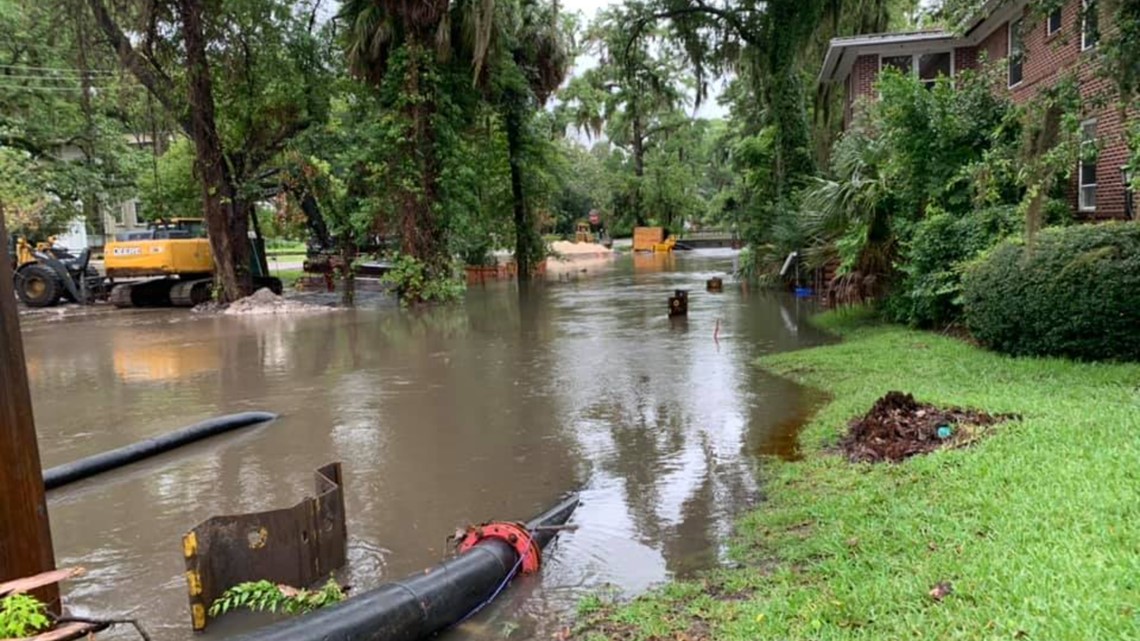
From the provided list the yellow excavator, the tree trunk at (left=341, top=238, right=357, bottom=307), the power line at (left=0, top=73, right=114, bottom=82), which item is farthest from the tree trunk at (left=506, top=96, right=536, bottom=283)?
the power line at (left=0, top=73, right=114, bottom=82)

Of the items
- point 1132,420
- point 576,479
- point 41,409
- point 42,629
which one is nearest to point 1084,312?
point 1132,420

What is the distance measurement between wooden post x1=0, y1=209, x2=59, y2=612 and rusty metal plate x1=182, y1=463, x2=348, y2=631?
0.95 meters

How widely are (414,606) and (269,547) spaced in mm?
1003

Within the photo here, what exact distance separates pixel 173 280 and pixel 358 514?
18.8 m

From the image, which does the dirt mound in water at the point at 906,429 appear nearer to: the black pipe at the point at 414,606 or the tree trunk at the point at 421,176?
the black pipe at the point at 414,606

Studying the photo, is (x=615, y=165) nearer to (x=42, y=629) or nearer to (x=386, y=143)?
(x=386, y=143)

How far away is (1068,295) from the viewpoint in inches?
328

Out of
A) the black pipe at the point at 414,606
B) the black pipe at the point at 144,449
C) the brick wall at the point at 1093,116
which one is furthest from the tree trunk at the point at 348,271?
the black pipe at the point at 414,606

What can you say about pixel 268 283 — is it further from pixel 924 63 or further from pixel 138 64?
pixel 924 63

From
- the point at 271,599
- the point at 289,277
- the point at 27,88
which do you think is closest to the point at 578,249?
the point at 289,277

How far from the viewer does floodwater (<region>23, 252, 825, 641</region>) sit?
188 inches

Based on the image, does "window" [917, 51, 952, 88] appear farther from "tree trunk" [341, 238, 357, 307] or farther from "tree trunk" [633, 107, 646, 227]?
"tree trunk" [633, 107, 646, 227]

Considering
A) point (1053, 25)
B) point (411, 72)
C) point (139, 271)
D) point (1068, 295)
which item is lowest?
point (1068, 295)

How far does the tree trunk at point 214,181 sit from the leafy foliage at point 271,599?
17259 millimetres
